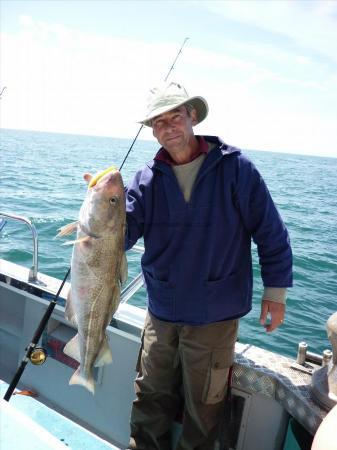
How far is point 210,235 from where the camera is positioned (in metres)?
2.73

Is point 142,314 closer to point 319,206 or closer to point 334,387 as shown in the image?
point 334,387

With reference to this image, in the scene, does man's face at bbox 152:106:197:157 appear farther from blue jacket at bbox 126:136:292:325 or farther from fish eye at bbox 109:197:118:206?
fish eye at bbox 109:197:118:206

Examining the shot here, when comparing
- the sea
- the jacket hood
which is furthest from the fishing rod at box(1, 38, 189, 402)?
the sea

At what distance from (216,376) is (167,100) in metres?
1.85

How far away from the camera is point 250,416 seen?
310cm

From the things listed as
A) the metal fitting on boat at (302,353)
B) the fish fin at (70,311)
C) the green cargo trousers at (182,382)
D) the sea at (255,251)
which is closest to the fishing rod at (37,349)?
the fish fin at (70,311)

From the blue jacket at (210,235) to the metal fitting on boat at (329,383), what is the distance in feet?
1.33

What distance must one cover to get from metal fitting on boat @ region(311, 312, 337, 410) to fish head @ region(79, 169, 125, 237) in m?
1.54

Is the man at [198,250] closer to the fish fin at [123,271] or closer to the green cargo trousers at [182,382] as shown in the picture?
the green cargo trousers at [182,382]

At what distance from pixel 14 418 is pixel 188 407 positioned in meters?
1.63

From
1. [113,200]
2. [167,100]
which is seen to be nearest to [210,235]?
[113,200]

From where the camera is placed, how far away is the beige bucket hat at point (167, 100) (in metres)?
2.72

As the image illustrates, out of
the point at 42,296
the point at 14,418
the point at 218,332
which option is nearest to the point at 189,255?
the point at 218,332

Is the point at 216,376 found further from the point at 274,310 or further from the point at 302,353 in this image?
the point at 302,353
